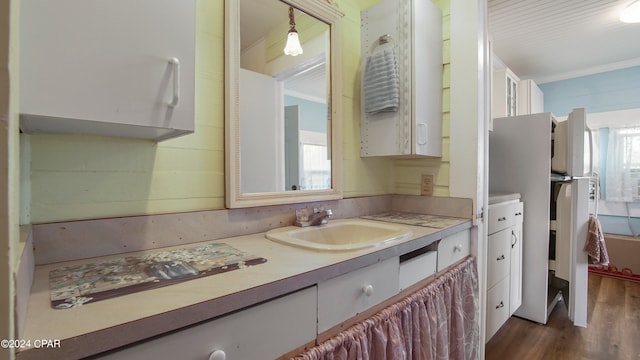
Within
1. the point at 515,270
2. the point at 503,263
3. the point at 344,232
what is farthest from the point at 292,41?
the point at 515,270

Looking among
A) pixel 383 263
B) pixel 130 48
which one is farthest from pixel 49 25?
pixel 383 263

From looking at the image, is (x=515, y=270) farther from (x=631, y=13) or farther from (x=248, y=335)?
(x=631, y=13)

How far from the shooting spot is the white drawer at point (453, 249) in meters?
1.32

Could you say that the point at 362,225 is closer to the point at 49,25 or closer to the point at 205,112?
the point at 205,112

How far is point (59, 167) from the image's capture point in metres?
0.80

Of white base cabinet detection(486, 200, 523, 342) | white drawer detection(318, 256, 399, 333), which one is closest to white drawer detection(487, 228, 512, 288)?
white base cabinet detection(486, 200, 523, 342)

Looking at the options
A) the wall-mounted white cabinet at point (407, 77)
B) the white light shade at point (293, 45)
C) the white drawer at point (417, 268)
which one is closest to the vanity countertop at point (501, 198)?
the wall-mounted white cabinet at point (407, 77)

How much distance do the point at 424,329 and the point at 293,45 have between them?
138 centimetres

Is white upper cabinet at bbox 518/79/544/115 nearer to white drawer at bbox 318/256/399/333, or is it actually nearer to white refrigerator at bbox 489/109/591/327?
white refrigerator at bbox 489/109/591/327

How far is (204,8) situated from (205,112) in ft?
1.26

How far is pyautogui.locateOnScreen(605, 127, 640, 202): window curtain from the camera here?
3.38 meters

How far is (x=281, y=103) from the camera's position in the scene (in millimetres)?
1363

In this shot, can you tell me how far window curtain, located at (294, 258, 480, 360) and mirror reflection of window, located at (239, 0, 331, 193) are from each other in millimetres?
671

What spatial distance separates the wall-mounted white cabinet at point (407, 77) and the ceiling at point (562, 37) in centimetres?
105
